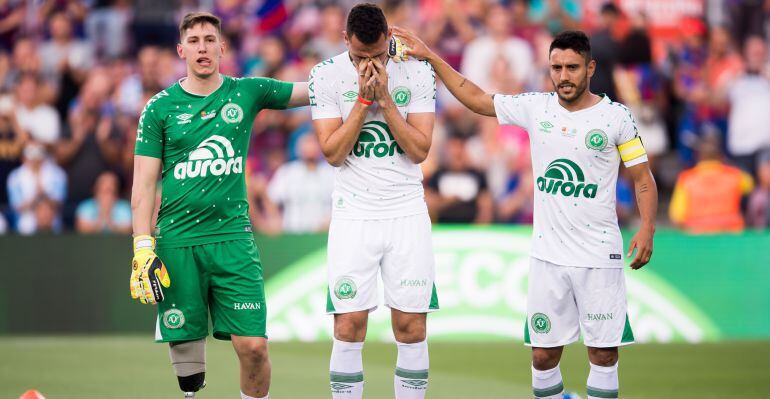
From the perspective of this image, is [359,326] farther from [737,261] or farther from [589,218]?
[737,261]

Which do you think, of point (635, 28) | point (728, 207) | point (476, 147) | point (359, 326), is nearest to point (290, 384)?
point (359, 326)

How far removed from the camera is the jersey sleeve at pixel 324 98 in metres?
7.65

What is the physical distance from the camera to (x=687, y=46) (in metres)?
17.6

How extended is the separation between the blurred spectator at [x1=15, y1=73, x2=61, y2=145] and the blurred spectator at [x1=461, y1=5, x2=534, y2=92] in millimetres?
5491

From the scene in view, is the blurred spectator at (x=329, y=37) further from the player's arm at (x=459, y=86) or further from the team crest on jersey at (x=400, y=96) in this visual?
the team crest on jersey at (x=400, y=96)

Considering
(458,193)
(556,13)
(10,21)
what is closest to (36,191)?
(10,21)

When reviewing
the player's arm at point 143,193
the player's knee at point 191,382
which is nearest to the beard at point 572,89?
the player's arm at point 143,193

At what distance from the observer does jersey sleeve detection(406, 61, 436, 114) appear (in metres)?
7.66

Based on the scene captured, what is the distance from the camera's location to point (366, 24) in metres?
7.31

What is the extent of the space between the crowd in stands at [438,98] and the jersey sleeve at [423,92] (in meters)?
6.96

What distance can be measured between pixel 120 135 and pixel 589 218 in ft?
29.7

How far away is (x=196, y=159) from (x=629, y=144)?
2.72m

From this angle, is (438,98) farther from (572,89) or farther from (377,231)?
(377,231)

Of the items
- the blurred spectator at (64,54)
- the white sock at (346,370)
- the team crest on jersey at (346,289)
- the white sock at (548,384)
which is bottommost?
the white sock at (548,384)
